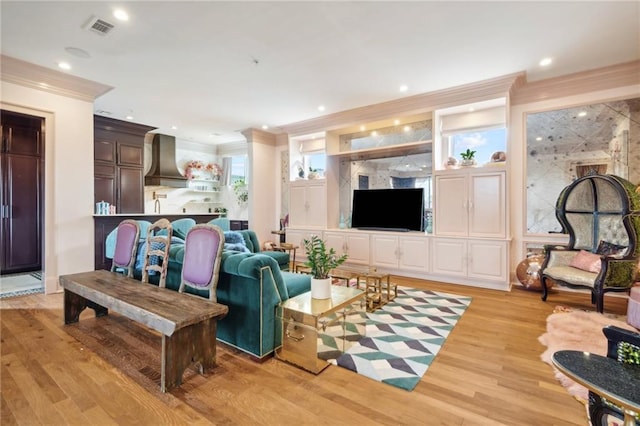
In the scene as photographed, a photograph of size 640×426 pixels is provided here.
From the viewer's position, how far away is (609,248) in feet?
11.2

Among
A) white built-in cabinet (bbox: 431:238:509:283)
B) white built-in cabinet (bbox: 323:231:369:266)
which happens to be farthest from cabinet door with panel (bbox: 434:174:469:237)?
white built-in cabinet (bbox: 323:231:369:266)

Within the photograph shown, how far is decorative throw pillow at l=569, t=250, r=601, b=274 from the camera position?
3306 millimetres

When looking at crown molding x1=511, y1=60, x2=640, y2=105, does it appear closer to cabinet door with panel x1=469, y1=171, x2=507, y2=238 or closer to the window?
the window

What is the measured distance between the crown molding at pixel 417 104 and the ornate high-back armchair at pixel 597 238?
60.5 inches

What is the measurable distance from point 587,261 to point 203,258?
4102 mm

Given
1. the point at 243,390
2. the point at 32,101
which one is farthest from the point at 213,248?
the point at 32,101

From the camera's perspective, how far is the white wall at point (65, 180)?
12.8ft

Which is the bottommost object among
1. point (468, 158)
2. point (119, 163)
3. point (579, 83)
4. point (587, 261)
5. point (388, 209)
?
point (587, 261)

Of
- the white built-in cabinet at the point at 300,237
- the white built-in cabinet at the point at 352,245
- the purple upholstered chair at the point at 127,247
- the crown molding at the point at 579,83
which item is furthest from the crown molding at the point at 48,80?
the crown molding at the point at 579,83

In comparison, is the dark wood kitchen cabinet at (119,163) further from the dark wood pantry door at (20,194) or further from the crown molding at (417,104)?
the crown molding at (417,104)

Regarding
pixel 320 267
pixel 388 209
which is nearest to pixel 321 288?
pixel 320 267

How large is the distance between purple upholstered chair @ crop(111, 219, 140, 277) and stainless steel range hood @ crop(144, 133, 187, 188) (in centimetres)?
402

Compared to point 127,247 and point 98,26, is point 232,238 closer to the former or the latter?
point 127,247

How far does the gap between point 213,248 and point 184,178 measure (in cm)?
577
